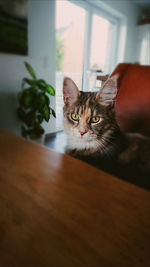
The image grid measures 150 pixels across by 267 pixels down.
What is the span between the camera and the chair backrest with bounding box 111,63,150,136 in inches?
10.7

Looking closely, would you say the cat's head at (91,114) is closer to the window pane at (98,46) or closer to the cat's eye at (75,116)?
the cat's eye at (75,116)

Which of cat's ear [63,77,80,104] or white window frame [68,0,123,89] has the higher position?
white window frame [68,0,123,89]

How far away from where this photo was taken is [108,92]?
10.1 inches

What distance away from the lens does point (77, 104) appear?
0.92 feet

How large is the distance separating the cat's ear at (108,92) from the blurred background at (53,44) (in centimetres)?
5

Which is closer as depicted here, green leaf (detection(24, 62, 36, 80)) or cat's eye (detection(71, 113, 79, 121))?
cat's eye (detection(71, 113, 79, 121))

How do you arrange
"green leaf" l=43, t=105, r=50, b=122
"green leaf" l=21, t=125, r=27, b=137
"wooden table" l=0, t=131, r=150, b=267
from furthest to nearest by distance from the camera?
1. "green leaf" l=21, t=125, r=27, b=137
2. "green leaf" l=43, t=105, r=50, b=122
3. "wooden table" l=0, t=131, r=150, b=267

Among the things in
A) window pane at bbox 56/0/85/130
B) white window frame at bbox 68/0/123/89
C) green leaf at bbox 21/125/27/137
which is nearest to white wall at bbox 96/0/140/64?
white window frame at bbox 68/0/123/89

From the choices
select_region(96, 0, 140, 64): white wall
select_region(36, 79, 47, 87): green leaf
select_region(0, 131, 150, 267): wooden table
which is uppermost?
select_region(96, 0, 140, 64): white wall

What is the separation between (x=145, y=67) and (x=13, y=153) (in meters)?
0.41

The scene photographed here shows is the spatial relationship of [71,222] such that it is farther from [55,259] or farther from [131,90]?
[131,90]

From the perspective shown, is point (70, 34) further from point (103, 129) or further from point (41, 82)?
point (103, 129)

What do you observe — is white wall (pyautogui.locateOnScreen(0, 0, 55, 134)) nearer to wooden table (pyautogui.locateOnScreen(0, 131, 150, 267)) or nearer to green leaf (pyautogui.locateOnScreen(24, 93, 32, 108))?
green leaf (pyautogui.locateOnScreen(24, 93, 32, 108))

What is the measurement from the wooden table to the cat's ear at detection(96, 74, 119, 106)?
16cm
